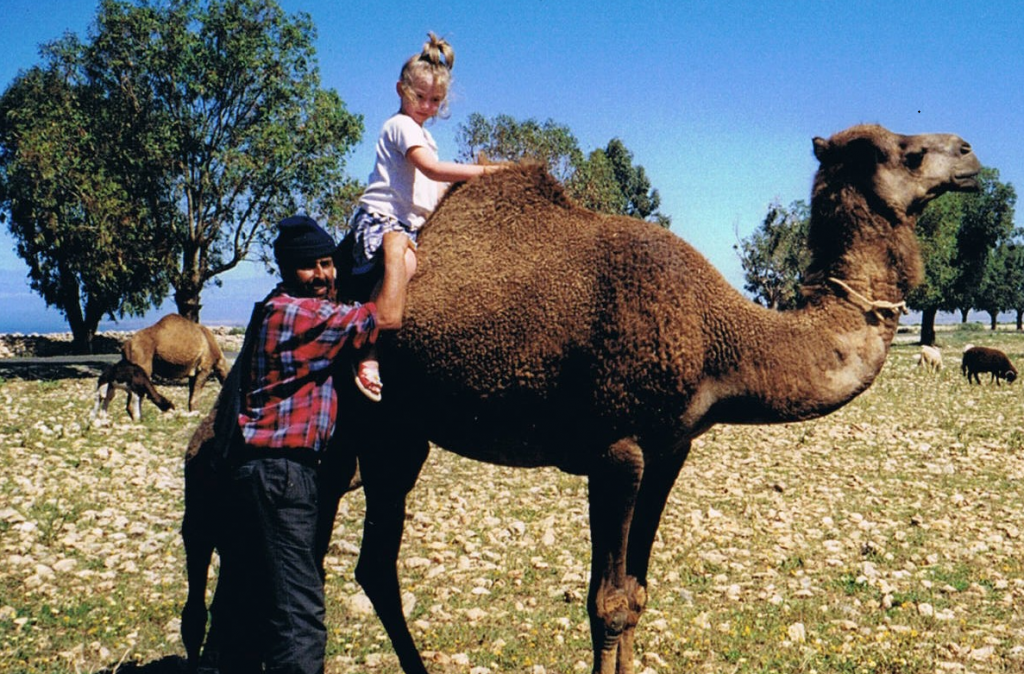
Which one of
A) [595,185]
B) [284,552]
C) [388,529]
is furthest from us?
[595,185]

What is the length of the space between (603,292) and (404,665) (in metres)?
2.69

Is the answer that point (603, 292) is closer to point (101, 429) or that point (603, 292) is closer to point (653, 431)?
point (653, 431)

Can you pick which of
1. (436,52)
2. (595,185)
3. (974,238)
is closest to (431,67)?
(436,52)

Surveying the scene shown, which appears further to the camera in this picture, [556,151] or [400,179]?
[556,151]

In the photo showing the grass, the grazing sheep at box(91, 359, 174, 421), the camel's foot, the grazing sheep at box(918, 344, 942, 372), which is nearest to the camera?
the camel's foot

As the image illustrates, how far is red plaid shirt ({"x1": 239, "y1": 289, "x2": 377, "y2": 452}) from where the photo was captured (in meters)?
4.01

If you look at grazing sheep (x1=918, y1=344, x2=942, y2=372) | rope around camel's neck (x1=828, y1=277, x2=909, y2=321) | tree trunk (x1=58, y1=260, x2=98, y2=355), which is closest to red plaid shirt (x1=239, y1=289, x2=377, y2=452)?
rope around camel's neck (x1=828, y1=277, x2=909, y2=321)

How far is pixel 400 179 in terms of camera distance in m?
4.77

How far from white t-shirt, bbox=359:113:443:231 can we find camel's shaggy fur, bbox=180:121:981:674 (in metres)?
0.13

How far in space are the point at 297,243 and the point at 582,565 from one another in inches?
184

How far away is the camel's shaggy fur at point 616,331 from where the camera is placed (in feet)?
14.1

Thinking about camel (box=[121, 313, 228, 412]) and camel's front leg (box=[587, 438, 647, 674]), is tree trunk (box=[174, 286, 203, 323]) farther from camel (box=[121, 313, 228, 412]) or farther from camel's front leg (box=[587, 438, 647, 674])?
camel's front leg (box=[587, 438, 647, 674])

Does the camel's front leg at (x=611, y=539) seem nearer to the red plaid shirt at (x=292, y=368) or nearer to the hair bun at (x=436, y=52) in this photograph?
the red plaid shirt at (x=292, y=368)

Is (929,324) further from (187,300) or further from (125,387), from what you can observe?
(125,387)
